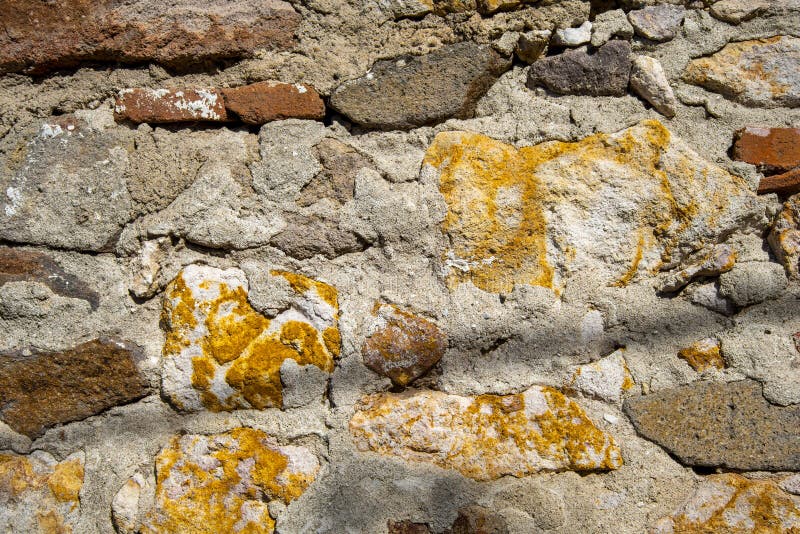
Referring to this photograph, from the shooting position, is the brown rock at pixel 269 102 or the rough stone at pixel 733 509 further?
the brown rock at pixel 269 102

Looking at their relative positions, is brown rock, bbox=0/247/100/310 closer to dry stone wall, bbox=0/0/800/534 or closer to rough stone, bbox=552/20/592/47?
dry stone wall, bbox=0/0/800/534

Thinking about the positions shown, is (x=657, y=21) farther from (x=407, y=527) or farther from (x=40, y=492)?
(x=40, y=492)

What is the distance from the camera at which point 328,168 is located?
977mm

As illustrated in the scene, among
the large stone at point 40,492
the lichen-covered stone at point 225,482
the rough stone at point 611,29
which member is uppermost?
the rough stone at point 611,29

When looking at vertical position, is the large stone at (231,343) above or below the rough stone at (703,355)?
below

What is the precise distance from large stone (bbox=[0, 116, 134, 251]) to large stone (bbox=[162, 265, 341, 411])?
164mm

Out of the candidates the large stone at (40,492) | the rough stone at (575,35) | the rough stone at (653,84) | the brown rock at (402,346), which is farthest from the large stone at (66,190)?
the rough stone at (653,84)

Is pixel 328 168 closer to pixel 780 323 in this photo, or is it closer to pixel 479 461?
pixel 479 461

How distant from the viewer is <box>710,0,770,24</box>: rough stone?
3.29 ft

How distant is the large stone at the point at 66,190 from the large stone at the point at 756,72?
943 mm

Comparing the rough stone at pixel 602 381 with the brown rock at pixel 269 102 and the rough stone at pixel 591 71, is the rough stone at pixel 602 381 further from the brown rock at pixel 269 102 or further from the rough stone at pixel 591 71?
the brown rock at pixel 269 102

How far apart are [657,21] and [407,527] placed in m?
0.88

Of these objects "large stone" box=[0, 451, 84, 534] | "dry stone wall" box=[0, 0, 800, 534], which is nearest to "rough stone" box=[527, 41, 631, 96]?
"dry stone wall" box=[0, 0, 800, 534]

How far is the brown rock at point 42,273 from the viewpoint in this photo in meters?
0.94
